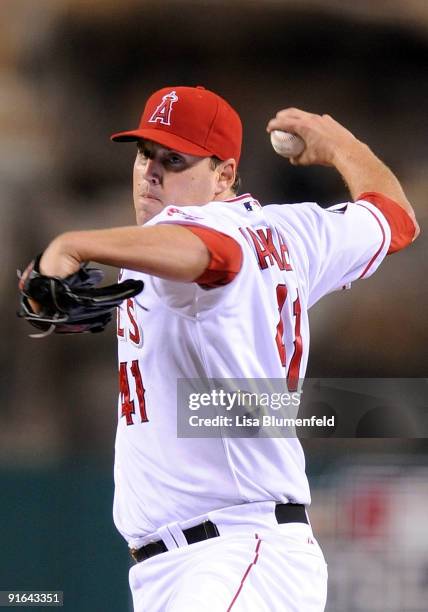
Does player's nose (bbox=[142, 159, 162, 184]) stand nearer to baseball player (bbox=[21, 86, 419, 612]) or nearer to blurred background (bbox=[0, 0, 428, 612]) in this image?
baseball player (bbox=[21, 86, 419, 612])

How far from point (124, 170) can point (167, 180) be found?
1.67 m

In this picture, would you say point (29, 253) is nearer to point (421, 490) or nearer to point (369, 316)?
point (369, 316)

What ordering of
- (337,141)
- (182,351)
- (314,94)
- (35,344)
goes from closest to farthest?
1. (182,351)
2. (337,141)
3. (35,344)
4. (314,94)

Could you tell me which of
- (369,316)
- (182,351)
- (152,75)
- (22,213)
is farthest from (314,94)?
(182,351)

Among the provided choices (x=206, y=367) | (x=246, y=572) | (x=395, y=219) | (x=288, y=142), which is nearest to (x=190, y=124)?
(x=288, y=142)

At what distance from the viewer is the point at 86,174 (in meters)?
3.64

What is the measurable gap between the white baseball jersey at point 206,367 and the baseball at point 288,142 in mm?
411

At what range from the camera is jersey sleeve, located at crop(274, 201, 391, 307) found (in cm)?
198

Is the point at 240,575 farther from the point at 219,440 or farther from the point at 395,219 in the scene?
the point at 395,219

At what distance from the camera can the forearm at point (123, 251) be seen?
1373 millimetres

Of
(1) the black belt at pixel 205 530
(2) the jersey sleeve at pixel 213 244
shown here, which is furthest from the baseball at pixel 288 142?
(1) the black belt at pixel 205 530

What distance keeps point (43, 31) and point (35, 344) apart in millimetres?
1076

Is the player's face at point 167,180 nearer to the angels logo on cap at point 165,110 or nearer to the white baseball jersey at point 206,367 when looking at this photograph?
the angels logo on cap at point 165,110

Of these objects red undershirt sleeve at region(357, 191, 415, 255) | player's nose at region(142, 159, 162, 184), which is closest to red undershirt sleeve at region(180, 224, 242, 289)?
player's nose at region(142, 159, 162, 184)
